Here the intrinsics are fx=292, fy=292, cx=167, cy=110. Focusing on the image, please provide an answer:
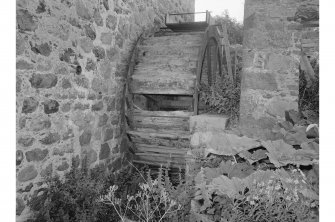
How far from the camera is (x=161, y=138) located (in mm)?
4352

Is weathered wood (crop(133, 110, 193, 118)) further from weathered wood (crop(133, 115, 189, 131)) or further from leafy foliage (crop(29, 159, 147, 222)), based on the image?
leafy foliage (crop(29, 159, 147, 222))

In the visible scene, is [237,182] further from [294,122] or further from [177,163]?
[177,163]

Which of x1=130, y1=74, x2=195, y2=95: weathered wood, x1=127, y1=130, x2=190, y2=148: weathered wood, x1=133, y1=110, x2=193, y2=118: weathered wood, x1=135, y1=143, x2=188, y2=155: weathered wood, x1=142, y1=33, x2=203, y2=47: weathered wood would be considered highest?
x1=142, y1=33, x2=203, y2=47: weathered wood

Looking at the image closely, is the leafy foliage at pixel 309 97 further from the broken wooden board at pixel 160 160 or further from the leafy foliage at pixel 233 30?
the leafy foliage at pixel 233 30

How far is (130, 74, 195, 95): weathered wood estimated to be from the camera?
167 inches

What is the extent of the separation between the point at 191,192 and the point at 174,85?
203cm

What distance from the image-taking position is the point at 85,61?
355 centimetres

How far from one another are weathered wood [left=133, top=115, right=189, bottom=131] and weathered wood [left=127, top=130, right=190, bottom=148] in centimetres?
9

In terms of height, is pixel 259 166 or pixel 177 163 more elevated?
pixel 259 166

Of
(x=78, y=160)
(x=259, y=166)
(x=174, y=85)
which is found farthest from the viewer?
(x=174, y=85)

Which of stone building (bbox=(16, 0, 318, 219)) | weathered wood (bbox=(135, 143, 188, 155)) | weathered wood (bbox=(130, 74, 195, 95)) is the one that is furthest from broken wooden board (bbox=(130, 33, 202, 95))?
weathered wood (bbox=(135, 143, 188, 155))

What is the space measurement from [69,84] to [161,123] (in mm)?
1532

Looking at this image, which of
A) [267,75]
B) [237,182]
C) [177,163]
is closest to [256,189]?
[237,182]

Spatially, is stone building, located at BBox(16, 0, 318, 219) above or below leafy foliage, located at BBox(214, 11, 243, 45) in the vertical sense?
below
